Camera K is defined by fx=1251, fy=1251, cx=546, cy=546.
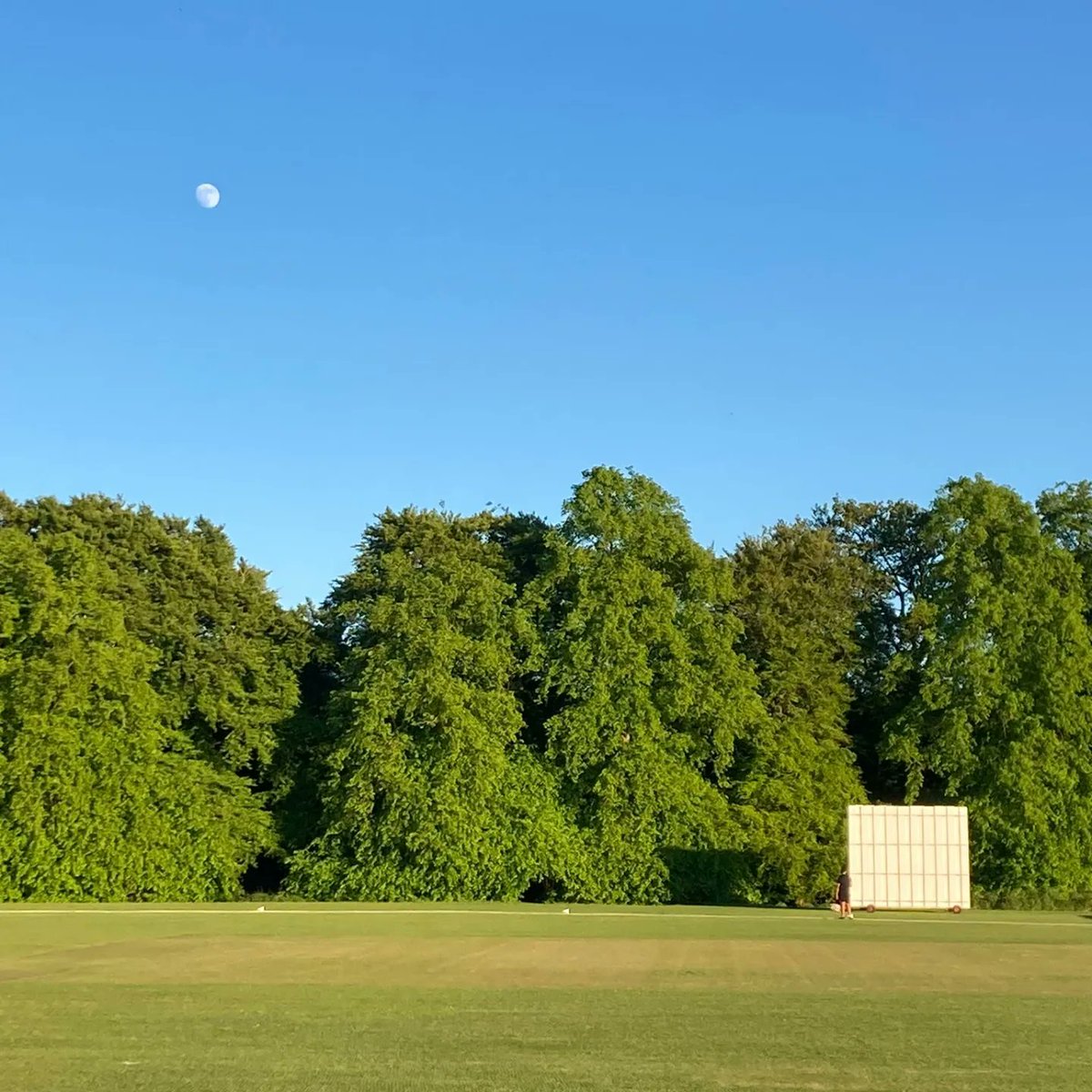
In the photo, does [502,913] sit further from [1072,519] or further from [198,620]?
[1072,519]

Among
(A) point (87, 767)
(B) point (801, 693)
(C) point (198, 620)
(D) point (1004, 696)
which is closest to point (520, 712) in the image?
(B) point (801, 693)

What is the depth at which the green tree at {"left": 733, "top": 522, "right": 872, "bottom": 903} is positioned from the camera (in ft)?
155

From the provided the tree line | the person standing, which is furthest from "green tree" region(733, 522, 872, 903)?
the person standing

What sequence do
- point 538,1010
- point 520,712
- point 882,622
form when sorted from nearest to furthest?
point 538,1010 < point 520,712 < point 882,622

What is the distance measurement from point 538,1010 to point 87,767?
3565 cm

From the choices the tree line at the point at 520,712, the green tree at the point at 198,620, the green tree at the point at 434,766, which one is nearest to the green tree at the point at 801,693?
the tree line at the point at 520,712

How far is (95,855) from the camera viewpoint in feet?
150

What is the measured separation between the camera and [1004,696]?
4903cm

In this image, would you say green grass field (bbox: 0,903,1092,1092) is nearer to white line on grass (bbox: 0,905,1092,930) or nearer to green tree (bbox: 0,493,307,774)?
white line on grass (bbox: 0,905,1092,930)

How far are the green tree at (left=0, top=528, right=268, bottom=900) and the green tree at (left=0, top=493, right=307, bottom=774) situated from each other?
147cm

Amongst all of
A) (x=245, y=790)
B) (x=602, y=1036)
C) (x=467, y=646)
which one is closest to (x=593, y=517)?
(x=467, y=646)

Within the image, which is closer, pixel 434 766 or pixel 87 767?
pixel 87 767

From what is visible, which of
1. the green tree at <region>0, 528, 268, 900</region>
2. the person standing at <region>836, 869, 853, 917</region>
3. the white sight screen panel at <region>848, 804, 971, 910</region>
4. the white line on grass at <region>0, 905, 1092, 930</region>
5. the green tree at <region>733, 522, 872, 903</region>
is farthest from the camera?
the green tree at <region>733, 522, 872, 903</region>

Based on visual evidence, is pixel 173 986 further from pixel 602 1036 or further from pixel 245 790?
pixel 245 790
